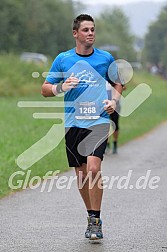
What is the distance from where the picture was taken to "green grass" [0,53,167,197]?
1351 centimetres

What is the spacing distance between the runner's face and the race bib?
588 millimetres

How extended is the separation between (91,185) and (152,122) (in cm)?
2300

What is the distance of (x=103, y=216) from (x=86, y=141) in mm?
1622

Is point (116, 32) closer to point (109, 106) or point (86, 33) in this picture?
point (86, 33)

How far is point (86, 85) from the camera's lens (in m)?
7.50

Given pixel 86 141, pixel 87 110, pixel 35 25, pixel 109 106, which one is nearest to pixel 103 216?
pixel 86 141

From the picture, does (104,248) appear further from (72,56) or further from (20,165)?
(20,165)

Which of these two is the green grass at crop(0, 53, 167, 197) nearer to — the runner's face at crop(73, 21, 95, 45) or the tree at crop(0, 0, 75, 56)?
the runner's face at crop(73, 21, 95, 45)

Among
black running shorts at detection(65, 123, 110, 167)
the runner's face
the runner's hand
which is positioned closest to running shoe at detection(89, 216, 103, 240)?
black running shorts at detection(65, 123, 110, 167)

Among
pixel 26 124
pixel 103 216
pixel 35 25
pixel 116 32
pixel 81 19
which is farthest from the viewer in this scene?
pixel 116 32

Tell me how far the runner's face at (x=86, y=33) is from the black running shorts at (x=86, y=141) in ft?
2.71

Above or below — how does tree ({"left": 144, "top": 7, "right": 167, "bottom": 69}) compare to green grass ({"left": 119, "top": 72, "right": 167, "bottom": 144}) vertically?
below

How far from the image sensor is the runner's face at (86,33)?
7.49m

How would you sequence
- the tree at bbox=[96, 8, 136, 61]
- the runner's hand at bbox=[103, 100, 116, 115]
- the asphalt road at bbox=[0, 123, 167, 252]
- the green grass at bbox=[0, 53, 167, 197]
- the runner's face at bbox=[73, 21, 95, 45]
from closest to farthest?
the asphalt road at bbox=[0, 123, 167, 252]
the runner's hand at bbox=[103, 100, 116, 115]
the runner's face at bbox=[73, 21, 95, 45]
the green grass at bbox=[0, 53, 167, 197]
the tree at bbox=[96, 8, 136, 61]
